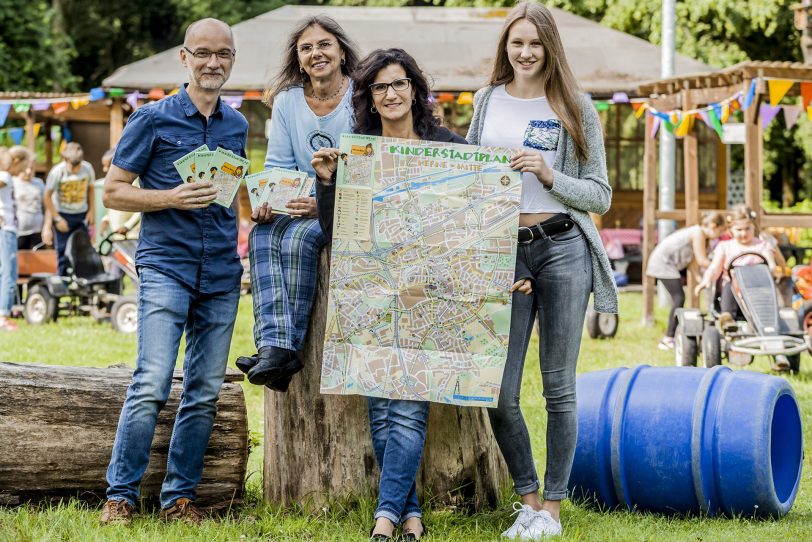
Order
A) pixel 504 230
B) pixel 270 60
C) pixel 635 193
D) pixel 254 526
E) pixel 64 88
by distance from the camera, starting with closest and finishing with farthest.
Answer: pixel 504 230, pixel 254 526, pixel 270 60, pixel 635 193, pixel 64 88

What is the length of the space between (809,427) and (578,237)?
354 cm

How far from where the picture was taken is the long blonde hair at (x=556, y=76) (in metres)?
4.41

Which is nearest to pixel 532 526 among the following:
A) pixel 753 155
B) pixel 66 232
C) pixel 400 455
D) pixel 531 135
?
pixel 400 455

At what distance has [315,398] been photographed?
4848 millimetres

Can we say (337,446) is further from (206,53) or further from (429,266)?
(206,53)

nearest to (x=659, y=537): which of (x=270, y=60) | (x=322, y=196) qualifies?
(x=322, y=196)

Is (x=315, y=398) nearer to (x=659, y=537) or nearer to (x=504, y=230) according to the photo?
(x=504, y=230)

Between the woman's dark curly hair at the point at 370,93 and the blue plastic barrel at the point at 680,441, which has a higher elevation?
the woman's dark curly hair at the point at 370,93

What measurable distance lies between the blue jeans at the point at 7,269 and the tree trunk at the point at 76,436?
7.72 metres

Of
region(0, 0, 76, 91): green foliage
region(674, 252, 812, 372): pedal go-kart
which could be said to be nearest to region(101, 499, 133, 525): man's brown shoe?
region(674, 252, 812, 372): pedal go-kart

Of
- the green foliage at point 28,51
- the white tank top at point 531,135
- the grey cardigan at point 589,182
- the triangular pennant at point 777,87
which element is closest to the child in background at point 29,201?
the triangular pennant at point 777,87

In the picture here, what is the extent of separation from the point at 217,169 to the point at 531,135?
121 cm

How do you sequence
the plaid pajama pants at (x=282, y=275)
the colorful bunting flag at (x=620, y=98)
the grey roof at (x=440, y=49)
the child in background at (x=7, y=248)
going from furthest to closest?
the grey roof at (x=440, y=49) < the colorful bunting flag at (x=620, y=98) < the child in background at (x=7, y=248) < the plaid pajama pants at (x=282, y=275)

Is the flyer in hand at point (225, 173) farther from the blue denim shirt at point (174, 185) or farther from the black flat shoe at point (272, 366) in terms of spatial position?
the black flat shoe at point (272, 366)
